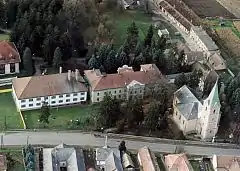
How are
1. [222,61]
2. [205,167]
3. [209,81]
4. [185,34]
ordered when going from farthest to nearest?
[185,34] < [222,61] < [209,81] < [205,167]

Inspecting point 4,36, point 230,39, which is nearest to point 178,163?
point 4,36

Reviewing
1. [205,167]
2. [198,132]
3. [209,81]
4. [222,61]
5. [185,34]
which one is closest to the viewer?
[205,167]

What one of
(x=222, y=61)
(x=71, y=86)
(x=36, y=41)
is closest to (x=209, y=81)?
(x=222, y=61)

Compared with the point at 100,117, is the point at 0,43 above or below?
above

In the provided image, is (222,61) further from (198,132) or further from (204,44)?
(198,132)

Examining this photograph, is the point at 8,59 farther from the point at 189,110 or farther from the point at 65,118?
the point at 189,110

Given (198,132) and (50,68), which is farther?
(50,68)
